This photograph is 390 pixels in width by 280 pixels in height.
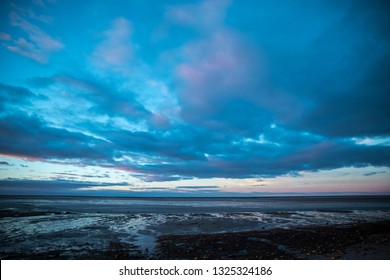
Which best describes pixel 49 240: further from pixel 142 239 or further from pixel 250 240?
pixel 250 240

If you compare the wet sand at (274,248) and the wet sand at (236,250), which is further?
the wet sand at (236,250)

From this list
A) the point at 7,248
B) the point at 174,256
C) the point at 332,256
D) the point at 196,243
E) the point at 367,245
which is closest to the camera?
the point at 332,256

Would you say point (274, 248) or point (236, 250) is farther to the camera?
point (274, 248)

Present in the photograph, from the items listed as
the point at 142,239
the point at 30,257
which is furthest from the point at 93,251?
the point at 142,239

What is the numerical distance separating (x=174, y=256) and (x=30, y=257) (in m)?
9.25

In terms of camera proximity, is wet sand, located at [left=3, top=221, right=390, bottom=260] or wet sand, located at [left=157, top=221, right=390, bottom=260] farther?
wet sand, located at [left=3, top=221, right=390, bottom=260]

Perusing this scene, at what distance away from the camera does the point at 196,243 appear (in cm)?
1656

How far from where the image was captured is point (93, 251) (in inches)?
585
